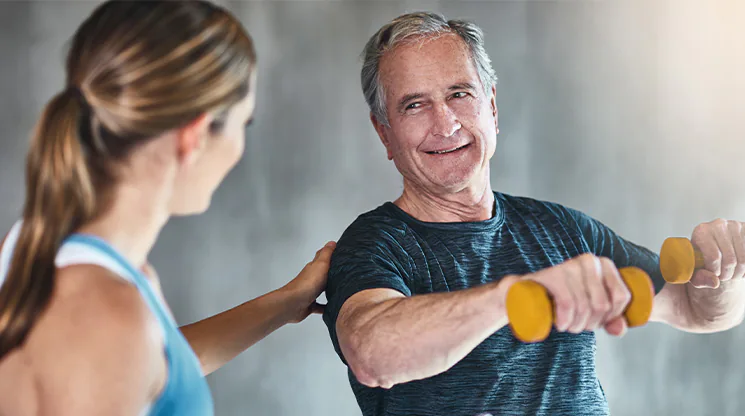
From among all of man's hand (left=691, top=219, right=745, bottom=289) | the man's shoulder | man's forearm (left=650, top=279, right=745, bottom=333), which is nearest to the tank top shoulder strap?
the man's shoulder

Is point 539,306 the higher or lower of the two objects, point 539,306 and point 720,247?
the higher

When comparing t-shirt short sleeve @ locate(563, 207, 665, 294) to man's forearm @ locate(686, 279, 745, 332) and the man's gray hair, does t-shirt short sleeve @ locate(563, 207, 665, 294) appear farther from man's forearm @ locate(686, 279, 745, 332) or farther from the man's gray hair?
the man's gray hair

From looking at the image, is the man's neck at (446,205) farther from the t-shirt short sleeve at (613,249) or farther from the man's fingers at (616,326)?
the man's fingers at (616,326)

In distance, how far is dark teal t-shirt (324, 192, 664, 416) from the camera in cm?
156

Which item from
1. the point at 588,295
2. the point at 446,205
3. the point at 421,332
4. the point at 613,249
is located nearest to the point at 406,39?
the point at 446,205

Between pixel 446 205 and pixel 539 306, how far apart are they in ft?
2.78

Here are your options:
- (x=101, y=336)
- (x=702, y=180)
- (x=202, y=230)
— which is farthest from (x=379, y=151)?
(x=101, y=336)

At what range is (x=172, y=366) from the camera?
86cm

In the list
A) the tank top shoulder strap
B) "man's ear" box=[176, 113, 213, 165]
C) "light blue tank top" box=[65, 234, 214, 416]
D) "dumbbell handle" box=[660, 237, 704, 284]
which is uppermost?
"man's ear" box=[176, 113, 213, 165]

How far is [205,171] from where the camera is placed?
38.0 inches

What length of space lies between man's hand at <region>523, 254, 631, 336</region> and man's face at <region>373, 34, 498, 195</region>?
2.58ft

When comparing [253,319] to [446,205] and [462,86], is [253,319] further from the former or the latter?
[462,86]

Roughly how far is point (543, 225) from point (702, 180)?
6.05ft

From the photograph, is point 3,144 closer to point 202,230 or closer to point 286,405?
point 202,230
